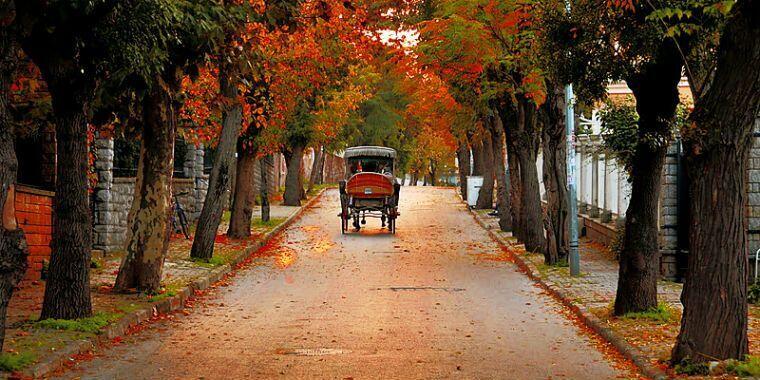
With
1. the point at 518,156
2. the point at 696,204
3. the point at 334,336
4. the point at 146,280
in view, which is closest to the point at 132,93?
the point at 146,280

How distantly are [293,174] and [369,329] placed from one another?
3129 centimetres

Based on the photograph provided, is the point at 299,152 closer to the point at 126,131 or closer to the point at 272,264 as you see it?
the point at 272,264

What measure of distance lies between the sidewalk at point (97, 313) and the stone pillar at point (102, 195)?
1.44 ft

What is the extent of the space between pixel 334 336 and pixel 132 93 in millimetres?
5810

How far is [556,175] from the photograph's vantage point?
21.1 m

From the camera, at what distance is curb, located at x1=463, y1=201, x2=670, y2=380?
10.0 metres

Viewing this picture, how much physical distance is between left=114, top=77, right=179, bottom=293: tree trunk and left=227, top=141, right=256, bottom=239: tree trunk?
12.1 metres

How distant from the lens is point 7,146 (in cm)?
911

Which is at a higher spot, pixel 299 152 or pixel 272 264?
pixel 299 152

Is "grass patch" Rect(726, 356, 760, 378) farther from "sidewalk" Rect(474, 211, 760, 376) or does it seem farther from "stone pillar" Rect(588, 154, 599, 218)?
"stone pillar" Rect(588, 154, 599, 218)

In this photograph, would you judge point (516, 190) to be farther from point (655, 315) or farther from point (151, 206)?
point (655, 315)

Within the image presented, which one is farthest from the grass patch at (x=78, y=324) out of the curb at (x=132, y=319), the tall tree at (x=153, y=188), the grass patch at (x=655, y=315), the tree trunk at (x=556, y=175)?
the tree trunk at (x=556, y=175)

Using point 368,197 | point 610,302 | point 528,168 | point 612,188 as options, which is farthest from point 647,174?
point 368,197

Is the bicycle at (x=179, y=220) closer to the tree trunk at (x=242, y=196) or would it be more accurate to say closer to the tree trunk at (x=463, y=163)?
the tree trunk at (x=242, y=196)
